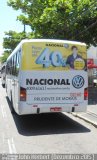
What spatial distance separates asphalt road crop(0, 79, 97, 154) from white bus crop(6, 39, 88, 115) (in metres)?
0.71

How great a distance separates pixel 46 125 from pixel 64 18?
13032 mm

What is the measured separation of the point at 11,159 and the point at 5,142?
1.94 m

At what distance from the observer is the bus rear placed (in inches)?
476

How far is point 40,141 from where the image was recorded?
1022cm

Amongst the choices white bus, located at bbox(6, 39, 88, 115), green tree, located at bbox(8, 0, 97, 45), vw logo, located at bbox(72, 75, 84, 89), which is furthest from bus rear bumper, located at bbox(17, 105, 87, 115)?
green tree, located at bbox(8, 0, 97, 45)

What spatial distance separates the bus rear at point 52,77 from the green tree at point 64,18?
12406 millimetres

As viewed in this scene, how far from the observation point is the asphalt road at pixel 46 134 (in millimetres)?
9281

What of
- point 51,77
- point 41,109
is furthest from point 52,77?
point 41,109

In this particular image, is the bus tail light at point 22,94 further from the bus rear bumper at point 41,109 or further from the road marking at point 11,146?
the road marking at point 11,146

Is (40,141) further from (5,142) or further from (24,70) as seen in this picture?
(24,70)

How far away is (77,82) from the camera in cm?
1258

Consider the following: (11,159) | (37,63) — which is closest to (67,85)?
(37,63)

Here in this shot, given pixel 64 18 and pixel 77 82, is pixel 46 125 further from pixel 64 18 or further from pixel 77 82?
pixel 64 18

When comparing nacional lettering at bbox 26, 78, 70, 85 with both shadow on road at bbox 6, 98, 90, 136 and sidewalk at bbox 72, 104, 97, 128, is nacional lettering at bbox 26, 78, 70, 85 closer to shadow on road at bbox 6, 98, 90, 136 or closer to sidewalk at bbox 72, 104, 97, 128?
shadow on road at bbox 6, 98, 90, 136
